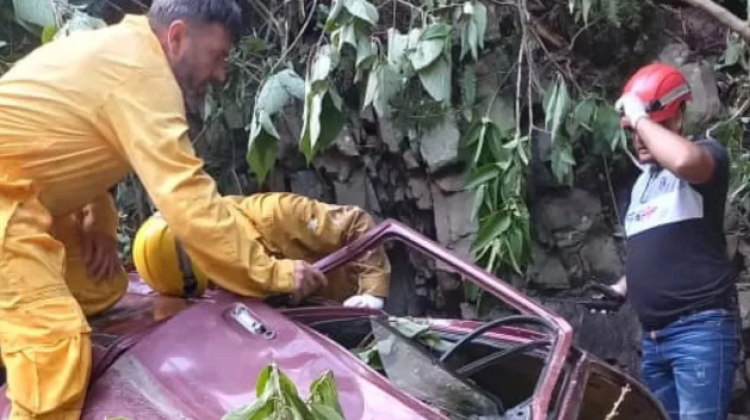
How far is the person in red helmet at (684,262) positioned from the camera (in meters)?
3.87

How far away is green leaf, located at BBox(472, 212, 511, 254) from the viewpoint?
16.3 ft

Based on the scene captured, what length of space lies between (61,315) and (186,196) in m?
0.41

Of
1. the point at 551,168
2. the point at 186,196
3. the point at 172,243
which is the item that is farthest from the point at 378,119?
the point at 186,196

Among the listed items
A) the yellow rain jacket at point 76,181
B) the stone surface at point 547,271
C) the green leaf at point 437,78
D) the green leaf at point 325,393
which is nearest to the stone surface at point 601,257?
the stone surface at point 547,271

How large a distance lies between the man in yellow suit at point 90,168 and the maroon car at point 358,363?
3.9 inches

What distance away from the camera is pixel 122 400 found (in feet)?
8.87

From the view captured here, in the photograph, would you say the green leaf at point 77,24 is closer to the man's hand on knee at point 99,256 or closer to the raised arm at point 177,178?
the man's hand on knee at point 99,256

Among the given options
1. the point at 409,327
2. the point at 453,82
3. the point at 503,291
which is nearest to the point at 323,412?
the point at 503,291

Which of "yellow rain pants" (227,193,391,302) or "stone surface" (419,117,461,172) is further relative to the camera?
"stone surface" (419,117,461,172)

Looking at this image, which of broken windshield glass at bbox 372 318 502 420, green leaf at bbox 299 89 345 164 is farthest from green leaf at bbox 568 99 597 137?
broken windshield glass at bbox 372 318 502 420

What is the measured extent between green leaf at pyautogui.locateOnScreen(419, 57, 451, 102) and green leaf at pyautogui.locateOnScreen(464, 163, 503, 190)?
0.39 m

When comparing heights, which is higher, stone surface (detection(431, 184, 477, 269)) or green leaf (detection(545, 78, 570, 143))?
green leaf (detection(545, 78, 570, 143))

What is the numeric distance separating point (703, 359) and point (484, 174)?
58.5 inches

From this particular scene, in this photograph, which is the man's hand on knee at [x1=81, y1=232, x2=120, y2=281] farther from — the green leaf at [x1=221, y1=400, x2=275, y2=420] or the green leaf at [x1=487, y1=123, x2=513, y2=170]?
the green leaf at [x1=487, y1=123, x2=513, y2=170]
